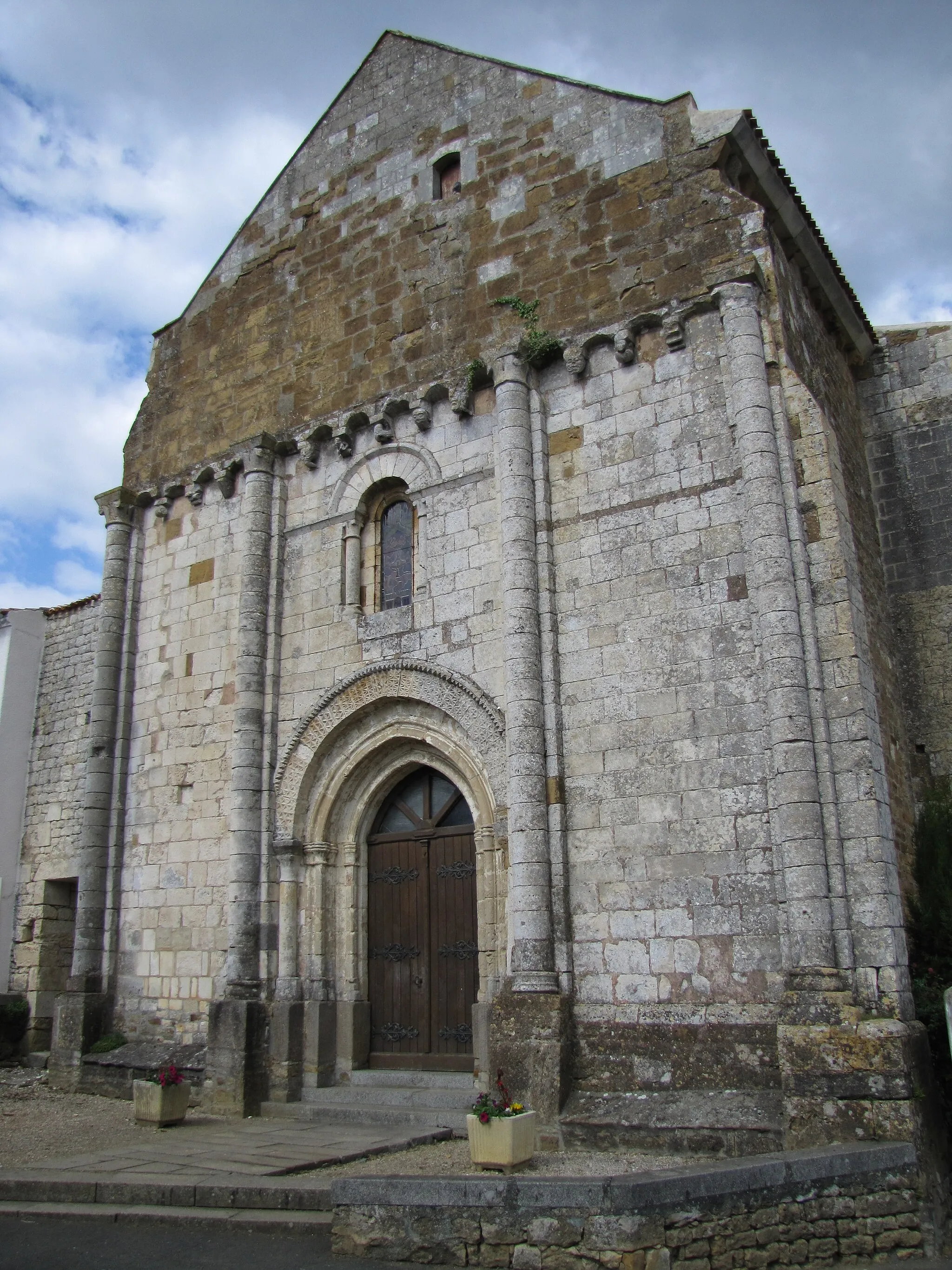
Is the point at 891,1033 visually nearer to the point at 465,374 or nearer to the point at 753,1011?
the point at 753,1011

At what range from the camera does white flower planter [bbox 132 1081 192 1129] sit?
31.0 ft

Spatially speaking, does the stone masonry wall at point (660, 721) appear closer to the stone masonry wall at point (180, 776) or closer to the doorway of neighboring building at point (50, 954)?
the stone masonry wall at point (180, 776)

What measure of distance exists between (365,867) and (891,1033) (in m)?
5.55

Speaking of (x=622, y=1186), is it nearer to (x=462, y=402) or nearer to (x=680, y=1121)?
(x=680, y=1121)

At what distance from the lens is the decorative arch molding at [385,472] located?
11055mm

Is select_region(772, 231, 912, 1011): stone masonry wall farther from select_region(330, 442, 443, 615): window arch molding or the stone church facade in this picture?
select_region(330, 442, 443, 615): window arch molding

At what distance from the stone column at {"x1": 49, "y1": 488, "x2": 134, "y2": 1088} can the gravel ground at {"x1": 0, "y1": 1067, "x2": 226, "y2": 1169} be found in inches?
16.1

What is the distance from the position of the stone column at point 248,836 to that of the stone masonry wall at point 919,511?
21.7 ft

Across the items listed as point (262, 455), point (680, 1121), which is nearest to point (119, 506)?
point (262, 455)

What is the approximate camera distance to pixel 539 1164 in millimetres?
7523

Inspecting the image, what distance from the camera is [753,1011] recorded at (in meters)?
7.96

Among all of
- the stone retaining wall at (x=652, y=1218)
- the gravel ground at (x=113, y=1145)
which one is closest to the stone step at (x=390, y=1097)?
the gravel ground at (x=113, y=1145)

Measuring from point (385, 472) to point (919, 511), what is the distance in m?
5.71

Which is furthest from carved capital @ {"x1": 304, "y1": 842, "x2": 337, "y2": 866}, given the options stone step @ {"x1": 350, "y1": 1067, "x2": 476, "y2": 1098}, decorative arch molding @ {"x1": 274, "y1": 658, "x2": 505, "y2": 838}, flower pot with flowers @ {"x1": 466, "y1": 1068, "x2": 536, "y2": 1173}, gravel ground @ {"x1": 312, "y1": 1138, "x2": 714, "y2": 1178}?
flower pot with flowers @ {"x1": 466, "y1": 1068, "x2": 536, "y2": 1173}
